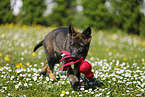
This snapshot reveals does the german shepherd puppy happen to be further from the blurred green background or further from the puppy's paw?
the blurred green background

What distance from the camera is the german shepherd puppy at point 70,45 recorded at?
3434 mm

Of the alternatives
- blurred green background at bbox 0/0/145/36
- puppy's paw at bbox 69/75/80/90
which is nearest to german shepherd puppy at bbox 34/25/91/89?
puppy's paw at bbox 69/75/80/90

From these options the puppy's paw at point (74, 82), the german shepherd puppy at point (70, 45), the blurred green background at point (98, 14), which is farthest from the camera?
the blurred green background at point (98, 14)

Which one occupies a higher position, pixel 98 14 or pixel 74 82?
pixel 98 14

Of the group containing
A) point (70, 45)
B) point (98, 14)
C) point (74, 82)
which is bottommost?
point (74, 82)

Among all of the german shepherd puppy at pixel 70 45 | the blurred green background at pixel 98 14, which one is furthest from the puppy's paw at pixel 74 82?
the blurred green background at pixel 98 14

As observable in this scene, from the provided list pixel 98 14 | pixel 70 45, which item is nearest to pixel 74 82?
pixel 70 45

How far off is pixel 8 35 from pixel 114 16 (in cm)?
1055

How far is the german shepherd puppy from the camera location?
343 cm

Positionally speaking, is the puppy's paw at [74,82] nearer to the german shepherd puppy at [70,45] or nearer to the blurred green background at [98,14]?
the german shepherd puppy at [70,45]

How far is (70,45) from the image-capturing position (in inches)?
141

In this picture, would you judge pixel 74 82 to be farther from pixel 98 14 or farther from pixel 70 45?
pixel 98 14

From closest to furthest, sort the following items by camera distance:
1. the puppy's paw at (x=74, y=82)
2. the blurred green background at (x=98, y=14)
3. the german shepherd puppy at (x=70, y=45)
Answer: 1. the german shepherd puppy at (x=70, y=45)
2. the puppy's paw at (x=74, y=82)
3. the blurred green background at (x=98, y=14)

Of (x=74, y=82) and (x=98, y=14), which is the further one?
(x=98, y=14)
